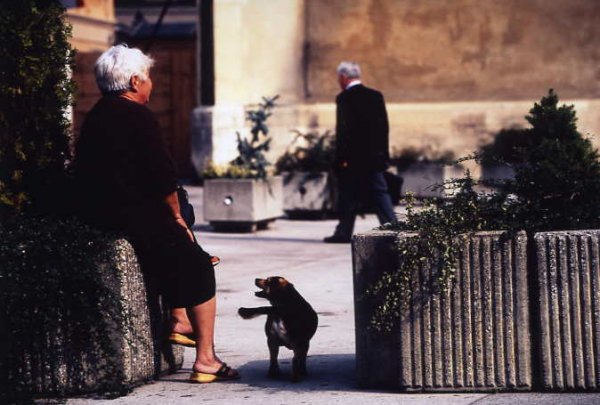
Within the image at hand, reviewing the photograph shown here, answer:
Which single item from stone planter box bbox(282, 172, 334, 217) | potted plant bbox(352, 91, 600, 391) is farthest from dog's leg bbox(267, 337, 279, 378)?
stone planter box bbox(282, 172, 334, 217)

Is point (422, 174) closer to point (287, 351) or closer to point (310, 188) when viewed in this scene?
point (310, 188)

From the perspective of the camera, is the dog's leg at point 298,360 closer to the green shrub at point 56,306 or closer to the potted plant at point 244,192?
the green shrub at point 56,306

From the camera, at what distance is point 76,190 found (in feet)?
21.7

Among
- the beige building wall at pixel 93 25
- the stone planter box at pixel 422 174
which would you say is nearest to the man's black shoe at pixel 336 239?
the stone planter box at pixel 422 174

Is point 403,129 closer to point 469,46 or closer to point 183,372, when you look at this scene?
point 469,46

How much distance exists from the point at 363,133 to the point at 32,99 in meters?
7.19

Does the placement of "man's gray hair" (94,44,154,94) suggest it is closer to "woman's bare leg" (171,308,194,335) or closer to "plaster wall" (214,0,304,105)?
"woman's bare leg" (171,308,194,335)

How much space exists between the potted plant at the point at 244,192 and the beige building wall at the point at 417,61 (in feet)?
16.5

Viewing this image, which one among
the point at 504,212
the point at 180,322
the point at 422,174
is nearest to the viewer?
the point at 504,212

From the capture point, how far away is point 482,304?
6133 millimetres

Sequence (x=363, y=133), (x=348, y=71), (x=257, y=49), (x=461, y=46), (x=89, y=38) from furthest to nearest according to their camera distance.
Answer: (x=89, y=38) < (x=257, y=49) < (x=461, y=46) < (x=348, y=71) < (x=363, y=133)

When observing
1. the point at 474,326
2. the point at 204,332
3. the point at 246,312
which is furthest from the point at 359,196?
the point at 474,326

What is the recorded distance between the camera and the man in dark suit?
13.5 metres

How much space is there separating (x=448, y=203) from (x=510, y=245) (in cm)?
58
